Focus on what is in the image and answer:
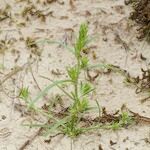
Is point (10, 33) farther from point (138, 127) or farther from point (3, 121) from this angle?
point (138, 127)

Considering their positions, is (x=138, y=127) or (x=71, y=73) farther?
(x=138, y=127)

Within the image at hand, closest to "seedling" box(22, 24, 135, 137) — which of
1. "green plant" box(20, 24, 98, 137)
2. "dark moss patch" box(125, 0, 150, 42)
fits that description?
"green plant" box(20, 24, 98, 137)

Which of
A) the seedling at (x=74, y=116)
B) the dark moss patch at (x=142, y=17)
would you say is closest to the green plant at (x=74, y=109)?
the seedling at (x=74, y=116)

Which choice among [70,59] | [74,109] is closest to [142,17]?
[70,59]

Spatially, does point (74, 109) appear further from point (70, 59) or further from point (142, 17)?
point (142, 17)

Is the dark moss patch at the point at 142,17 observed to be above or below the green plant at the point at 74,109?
above

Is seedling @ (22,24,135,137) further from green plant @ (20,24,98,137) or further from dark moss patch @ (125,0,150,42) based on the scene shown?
dark moss patch @ (125,0,150,42)

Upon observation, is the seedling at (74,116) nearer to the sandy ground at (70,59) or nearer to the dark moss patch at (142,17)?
the sandy ground at (70,59)

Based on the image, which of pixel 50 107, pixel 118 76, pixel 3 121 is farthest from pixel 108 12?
pixel 3 121
